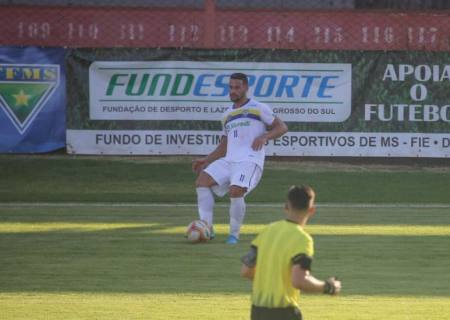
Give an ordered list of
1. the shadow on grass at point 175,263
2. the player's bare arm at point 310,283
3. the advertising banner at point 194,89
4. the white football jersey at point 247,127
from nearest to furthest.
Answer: the player's bare arm at point 310,283, the shadow on grass at point 175,263, the white football jersey at point 247,127, the advertising banner at point 194,89

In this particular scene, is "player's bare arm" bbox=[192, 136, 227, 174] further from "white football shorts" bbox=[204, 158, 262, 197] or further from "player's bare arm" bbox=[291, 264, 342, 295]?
"player's bare arm" bbox=[291, 264, 342, 295]

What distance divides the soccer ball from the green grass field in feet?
0.48

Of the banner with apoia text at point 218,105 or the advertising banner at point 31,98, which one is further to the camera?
the advertising banner at point 31,98

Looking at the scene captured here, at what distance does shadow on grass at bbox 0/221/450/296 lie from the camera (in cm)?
1261

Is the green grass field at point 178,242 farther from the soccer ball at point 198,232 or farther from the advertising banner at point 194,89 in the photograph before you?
the advertising banner at point 194,89

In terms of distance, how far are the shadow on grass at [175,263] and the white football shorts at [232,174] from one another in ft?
2.21

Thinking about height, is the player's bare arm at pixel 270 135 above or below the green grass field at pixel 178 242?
above

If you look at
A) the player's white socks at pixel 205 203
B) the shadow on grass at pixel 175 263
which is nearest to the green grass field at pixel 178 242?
the shadow on grass at pixel 175 263

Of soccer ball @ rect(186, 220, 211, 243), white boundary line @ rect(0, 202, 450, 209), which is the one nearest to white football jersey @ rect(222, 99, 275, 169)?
soccer ball @ rect(186, 220, 211, 243)

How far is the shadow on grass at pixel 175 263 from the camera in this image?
41.4 feet

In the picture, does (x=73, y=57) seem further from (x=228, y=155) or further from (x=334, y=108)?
(x=228, y=155)

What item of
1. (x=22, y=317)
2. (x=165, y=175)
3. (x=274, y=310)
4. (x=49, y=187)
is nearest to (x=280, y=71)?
(x=165, y=175)

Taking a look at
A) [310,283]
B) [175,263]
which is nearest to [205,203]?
[175,263]

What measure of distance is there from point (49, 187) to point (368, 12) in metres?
7.46
